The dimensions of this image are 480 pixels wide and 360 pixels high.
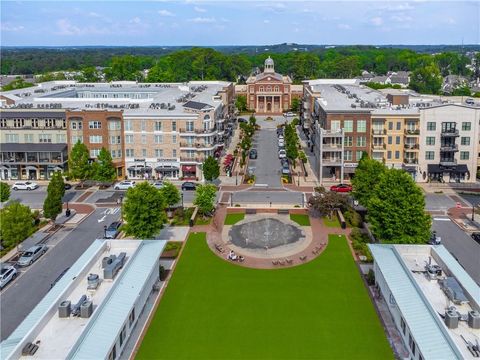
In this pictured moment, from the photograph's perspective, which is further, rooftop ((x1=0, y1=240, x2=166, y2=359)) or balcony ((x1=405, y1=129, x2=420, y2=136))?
balcony ((x1=405, y1=129, x2=420, y2=136))

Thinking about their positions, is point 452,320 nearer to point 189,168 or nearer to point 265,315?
point 265,315

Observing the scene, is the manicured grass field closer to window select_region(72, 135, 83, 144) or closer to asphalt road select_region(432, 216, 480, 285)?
asphalt road select_region(432, 216, 480, 285)

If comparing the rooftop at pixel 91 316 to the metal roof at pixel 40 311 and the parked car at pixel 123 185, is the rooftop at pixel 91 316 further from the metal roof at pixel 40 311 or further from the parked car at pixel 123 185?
the parked car at pixel 123 185

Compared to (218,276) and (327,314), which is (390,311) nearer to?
(327,314)


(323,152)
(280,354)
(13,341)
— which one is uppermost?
(323,152)

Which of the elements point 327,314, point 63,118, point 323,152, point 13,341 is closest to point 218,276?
point 327,314

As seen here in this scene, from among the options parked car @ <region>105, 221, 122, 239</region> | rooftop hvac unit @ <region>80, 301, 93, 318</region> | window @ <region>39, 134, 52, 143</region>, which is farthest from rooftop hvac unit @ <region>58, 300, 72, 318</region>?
window @ <region>39, 134, 52, 143</region>
